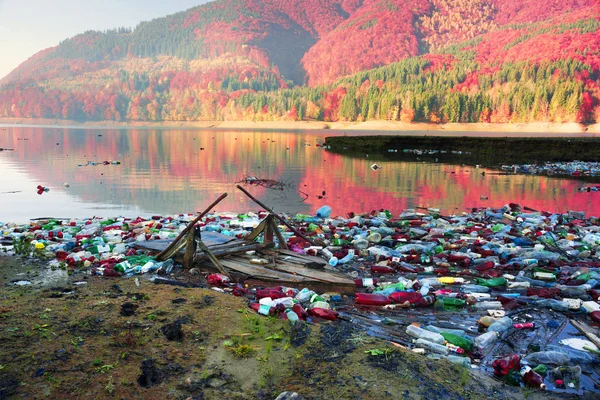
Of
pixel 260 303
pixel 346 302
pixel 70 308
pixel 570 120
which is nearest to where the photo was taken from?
pixel 70 308

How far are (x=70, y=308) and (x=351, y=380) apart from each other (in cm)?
314

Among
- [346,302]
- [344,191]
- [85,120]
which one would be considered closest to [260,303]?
[346,302]

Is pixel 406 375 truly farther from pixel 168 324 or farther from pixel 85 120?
pixel 85 120

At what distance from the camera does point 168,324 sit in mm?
4777

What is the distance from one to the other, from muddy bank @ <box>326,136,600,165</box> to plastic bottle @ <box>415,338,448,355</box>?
3122 cm

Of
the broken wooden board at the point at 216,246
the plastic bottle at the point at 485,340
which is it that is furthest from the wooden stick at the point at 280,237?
the plastic bottle at the point at 485,340

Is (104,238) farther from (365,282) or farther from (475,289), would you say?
(475,289)

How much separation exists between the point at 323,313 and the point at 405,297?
50.0 inches

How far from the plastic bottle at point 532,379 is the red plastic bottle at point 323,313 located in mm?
2014

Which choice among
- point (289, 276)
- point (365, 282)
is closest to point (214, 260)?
point (289, 276)

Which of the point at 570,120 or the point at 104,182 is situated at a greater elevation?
the point at 570,120

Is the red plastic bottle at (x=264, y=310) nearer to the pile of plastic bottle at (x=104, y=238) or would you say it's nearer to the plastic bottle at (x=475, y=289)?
the pile of plastic bottle at (x=104, y=238)

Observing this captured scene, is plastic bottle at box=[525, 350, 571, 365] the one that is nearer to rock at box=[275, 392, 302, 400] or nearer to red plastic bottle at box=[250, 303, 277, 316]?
rock at box=[275, 392, 302, 400]

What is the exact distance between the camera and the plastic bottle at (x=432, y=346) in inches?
190
